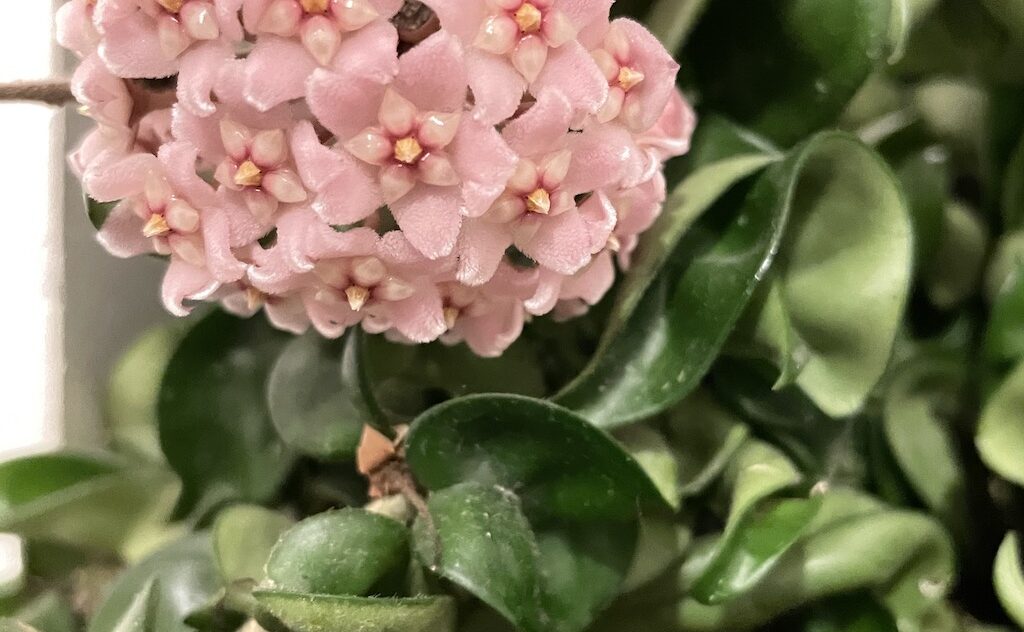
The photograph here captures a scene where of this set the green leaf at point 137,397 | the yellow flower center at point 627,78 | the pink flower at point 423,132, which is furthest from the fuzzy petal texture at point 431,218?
the green leaf at point 137,397

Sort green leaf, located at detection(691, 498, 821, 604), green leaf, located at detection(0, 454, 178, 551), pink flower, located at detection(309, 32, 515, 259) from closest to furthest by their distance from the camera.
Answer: pink flower, located at detection(309, 32, 515, 259)
green leaf, located at detection(691, 498, 821, 604)
green leaf, located at detection(0, 454, 178, 551)

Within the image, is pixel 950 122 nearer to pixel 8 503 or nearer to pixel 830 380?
pixel 830 380

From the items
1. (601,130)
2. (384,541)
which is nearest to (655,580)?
(384,541)

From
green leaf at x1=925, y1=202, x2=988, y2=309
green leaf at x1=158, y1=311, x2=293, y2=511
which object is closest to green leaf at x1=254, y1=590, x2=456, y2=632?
green leaf at x1=158, y1=311, x2=293, y2=511

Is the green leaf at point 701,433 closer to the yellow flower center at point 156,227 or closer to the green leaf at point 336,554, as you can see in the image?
the green leaf at point 336,554

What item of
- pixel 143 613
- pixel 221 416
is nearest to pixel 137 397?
pixel 221 416

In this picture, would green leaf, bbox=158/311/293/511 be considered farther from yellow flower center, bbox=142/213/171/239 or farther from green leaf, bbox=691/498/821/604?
green leaf, bbox=691/498/821/604

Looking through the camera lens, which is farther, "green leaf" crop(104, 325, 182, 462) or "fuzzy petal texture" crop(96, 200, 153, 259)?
"green leaf" crop(104, 325, 182, 462)
